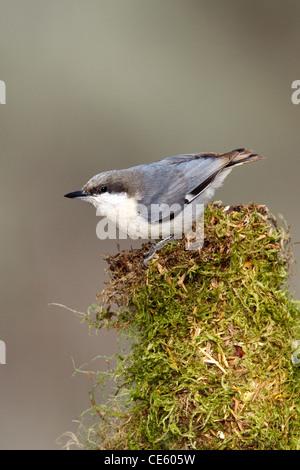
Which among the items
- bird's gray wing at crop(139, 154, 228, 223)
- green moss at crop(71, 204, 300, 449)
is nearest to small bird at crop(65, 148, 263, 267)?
bird's gray wing at crop(139, 154, 228, 223)

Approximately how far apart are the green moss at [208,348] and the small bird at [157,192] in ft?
1.73

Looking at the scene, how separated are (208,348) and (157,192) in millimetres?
1130

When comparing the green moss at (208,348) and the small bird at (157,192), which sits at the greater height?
the small bird at (157,192)

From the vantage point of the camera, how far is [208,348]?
2.43 meters

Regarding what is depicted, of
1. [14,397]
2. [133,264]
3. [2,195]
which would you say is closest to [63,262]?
[2,195]

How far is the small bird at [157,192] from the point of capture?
320cm

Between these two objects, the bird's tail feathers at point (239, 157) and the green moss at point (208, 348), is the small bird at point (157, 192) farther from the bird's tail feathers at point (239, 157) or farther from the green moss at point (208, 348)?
the green moss at point (208, 348)

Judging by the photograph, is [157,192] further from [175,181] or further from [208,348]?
[208,348]

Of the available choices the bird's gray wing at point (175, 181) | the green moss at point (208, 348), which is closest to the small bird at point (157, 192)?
the bird's gray wing at point (175, 181)

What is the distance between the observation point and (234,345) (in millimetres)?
2439

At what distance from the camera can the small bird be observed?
3201mm

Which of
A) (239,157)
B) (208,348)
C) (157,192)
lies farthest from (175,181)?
(208,348)

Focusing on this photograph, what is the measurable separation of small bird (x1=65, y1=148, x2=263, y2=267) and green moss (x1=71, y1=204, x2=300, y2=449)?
0.53m

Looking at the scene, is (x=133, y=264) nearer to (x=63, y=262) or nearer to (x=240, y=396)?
(x=240, y=396)
